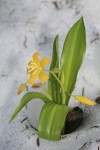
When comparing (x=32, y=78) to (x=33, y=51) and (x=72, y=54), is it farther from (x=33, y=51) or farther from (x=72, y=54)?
(x=33, y=51)

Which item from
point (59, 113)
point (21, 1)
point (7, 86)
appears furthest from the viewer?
point (21, 1)

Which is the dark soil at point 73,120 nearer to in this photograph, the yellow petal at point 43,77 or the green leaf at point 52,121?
the green leaf at point 52,121

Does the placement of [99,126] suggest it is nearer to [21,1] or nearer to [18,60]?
[18,60]

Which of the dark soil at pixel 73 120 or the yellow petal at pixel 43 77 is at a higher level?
the yellow petal at pixel 43 77

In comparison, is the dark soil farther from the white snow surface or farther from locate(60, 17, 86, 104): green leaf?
locate(60, 17, 86, 104): green leaf

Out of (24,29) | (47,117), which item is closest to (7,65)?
(24,29)

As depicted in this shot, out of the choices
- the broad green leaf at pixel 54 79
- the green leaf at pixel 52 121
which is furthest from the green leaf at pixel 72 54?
the green leaf at pixel 52 121
